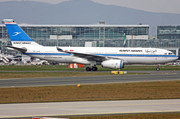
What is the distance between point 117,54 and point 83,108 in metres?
32.3

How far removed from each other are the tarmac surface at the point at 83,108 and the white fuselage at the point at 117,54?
1175 inches

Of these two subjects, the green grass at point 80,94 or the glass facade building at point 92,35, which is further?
the glass facade building at point 92,35

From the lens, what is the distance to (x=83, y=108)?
13625 mm

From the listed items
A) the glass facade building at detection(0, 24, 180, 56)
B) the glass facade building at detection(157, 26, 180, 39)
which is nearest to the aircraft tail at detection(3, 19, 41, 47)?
the glass facade building at detection(0, 24, 180, 56)

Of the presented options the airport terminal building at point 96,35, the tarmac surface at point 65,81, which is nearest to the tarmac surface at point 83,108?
the tarmac surface at point 65,81

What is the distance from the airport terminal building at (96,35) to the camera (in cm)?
11600

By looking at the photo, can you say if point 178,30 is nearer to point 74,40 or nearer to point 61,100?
point 74,40

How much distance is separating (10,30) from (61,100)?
35.1m

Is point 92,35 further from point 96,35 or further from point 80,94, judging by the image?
point 80,94

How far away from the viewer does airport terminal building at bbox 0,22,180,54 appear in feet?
381

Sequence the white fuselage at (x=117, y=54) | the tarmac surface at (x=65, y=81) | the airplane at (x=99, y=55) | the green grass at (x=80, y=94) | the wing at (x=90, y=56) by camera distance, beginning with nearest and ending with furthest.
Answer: the green grass at (x=80, y=94) → the tarmac surface at (x=65, y=81) → the wing at (x=90, y=56) → the airplane at (x=99, y=55) → the white fuselage at (x=117, y=54)

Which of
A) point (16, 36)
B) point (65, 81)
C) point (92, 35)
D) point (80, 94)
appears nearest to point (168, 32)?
point (92, 35)

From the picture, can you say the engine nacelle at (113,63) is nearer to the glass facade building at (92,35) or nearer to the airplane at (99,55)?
the airplane at (99,55)

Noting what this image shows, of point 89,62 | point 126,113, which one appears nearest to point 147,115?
point 126,113
